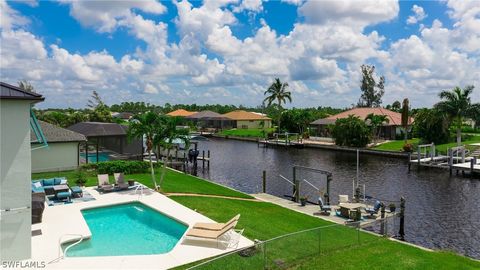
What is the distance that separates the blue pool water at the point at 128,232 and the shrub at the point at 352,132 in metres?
42.8

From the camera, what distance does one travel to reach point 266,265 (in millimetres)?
10516

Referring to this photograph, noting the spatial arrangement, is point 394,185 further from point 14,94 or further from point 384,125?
point 384,125

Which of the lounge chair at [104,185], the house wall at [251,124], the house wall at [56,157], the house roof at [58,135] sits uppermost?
the house wall at [251,124]

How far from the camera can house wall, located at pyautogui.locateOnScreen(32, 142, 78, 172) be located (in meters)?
28.5

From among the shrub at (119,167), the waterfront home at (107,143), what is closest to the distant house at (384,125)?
the waterfront home at (107,143)

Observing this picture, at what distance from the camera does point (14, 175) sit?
10328 millimetres

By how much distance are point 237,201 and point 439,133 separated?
42.3 metres

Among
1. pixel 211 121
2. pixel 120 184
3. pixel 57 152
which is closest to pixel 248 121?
pixel 211 121

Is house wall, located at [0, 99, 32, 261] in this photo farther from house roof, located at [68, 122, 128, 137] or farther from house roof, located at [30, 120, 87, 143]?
house roof, located at [68, 122, 128, 137]

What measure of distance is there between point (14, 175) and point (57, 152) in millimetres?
20800

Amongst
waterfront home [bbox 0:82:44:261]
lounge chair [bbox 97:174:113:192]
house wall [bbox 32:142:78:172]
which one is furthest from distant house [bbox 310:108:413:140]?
waterfront home [bbox 0:82:44:261]

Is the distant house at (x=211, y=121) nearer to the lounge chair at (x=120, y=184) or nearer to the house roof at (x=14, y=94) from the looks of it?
the lounge chair at (x=120, y=184)

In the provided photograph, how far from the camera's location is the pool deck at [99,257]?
438 inches

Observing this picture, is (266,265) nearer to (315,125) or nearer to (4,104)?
(4,104)
